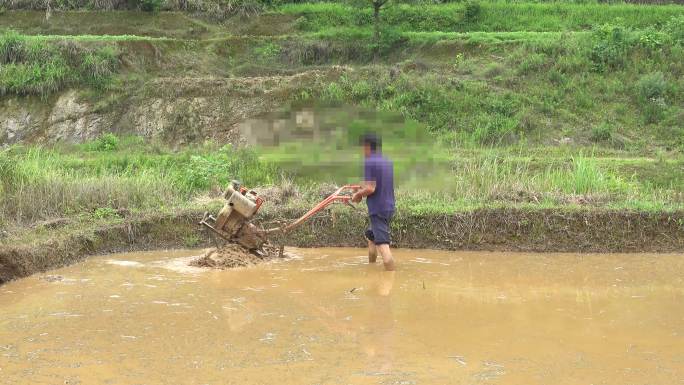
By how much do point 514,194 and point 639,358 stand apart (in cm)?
544

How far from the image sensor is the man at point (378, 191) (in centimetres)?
820

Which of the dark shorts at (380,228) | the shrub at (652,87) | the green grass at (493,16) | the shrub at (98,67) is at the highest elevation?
the green grass at (493,16)

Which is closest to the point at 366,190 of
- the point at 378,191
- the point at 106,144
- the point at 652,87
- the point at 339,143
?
the point at 378,191

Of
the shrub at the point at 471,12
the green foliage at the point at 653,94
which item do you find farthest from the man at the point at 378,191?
the shrub at the point at 471,12

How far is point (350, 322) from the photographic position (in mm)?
6754

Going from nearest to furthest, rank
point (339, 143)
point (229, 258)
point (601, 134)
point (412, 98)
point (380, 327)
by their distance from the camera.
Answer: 1. point (380, 327)
2. point (229, 258)
3. point (339, 143)
4. point (601, 134)
5. point (412, 98)

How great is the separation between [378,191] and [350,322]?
200 cm

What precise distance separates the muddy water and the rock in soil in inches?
6.2

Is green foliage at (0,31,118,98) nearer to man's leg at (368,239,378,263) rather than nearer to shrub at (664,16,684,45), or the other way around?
man's leg at (368,239,378,263)

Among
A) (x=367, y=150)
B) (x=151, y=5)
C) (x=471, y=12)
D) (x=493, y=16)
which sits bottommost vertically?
(x=367, y=150)

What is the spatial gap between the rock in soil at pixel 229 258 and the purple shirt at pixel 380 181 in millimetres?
1607

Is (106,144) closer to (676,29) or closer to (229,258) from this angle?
(229,258)

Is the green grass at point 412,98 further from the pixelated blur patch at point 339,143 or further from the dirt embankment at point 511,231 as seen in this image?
the dirt embankment at point 511,231

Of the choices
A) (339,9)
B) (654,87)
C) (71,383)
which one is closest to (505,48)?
(654,87)
